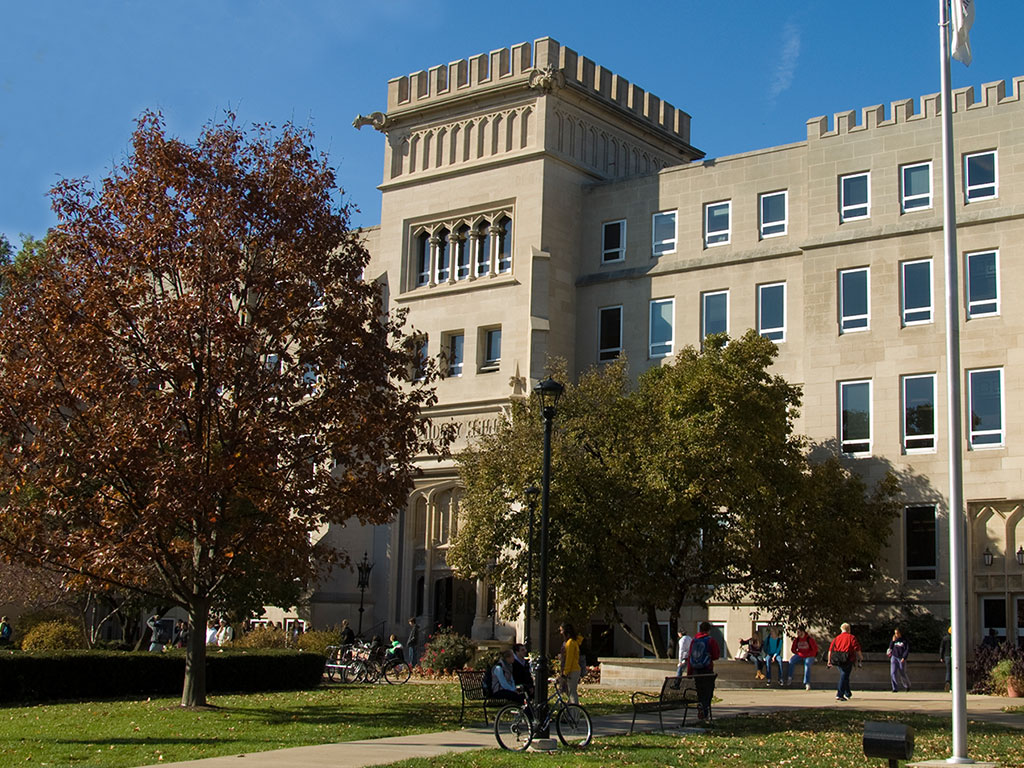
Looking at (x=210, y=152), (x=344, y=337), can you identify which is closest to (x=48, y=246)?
(x=210, y=152)

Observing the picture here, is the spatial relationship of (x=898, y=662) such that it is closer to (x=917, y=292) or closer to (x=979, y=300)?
(x=979, y=300)

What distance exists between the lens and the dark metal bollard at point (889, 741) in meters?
14.3

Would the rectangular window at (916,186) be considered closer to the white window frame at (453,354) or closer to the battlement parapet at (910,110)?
the battlement parapet at (910,110)

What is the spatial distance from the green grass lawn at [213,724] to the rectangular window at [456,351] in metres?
17.9

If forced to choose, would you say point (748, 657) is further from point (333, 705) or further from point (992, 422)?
point (333, 705)

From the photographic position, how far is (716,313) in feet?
142

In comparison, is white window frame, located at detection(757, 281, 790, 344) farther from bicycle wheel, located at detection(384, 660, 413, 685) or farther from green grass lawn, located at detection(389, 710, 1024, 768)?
green grass lawn, located at detection(389, 710, 1024, 768)

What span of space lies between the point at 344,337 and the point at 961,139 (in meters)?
22.8

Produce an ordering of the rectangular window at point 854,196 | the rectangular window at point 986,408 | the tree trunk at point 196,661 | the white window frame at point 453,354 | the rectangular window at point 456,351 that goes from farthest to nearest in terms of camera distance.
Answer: the rectangular window at point 456,351 → the white window frame at point 453,354 → the rectangular window at point 854,196 → the rectangular window at point 986,408 → the tree trunk at point 196,661

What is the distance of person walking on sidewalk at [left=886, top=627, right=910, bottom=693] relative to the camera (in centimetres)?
3219

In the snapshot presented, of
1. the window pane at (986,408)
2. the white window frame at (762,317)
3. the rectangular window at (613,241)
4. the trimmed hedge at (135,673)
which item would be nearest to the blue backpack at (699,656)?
the trimmed hedge at (135,673)

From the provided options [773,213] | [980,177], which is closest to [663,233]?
[773,213]

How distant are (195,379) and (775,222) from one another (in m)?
24.4

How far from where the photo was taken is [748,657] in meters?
35.8
